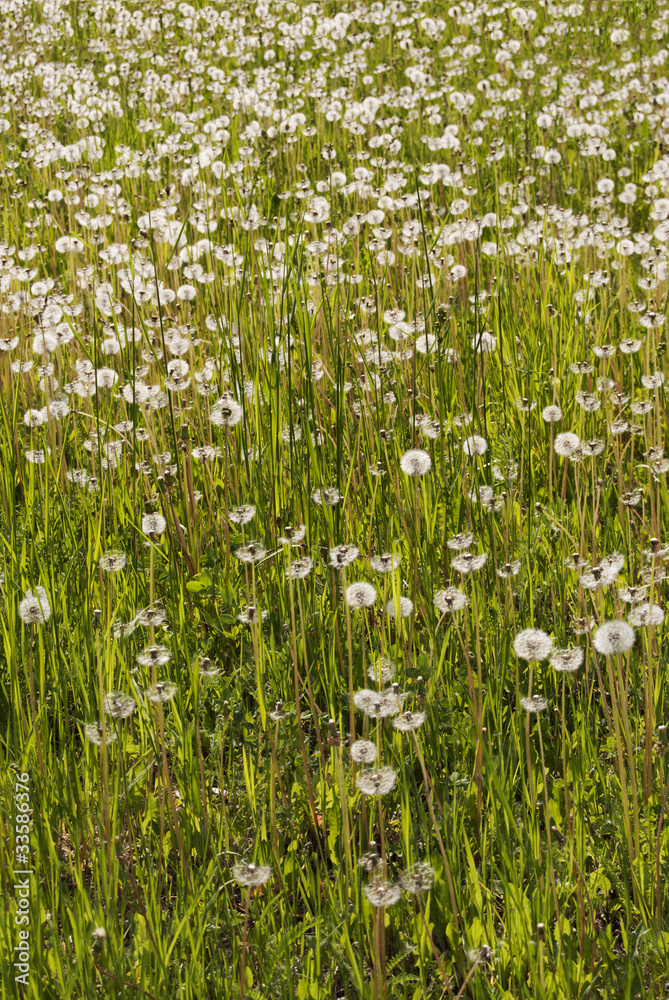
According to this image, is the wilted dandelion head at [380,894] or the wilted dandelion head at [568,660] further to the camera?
the wilted dandelion head at [568,660]

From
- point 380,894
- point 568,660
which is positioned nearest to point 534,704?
point 568,660

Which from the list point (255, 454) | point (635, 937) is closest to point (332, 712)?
point (635, 937)

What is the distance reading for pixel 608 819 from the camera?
5.64 feet

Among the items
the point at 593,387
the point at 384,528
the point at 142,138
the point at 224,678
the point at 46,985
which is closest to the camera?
the point at 46,985

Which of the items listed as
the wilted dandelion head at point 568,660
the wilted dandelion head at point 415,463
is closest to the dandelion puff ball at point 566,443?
the wilted dandelion head at point 415,463

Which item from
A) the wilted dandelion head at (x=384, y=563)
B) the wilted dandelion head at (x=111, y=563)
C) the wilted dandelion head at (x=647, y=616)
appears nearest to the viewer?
the wilted dandelion head at (x=647, y=616)

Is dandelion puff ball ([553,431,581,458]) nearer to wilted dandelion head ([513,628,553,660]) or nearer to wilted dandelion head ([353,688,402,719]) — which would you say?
wilted dandelion head ([513,628,553,660])

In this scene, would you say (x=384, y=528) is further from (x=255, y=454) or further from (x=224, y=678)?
(x=224, y=678)

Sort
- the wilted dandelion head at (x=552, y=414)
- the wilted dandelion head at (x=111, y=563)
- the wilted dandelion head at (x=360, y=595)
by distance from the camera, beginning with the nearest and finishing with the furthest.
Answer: the wilted dandelion head at (x=360, y=595), the wilted dandelion head at (x=111, y=563), the wilted dandelion head at (x=552, y=414)

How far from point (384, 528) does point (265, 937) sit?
118cm

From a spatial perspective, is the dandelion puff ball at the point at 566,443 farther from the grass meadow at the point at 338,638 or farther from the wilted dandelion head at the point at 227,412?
the wilted dandelion head at the point at 227,412

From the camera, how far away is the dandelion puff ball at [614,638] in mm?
1529

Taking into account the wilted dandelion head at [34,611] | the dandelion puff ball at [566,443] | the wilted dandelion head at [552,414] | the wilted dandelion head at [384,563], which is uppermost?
the wilted dandelion head at [552,414]

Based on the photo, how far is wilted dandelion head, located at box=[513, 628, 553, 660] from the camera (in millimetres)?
1620
